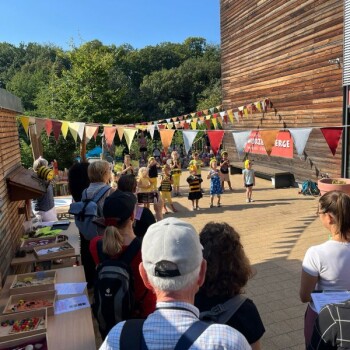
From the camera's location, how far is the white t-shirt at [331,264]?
7.64 feet

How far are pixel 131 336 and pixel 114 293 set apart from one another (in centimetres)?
132

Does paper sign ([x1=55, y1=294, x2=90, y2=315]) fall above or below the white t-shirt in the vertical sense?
below

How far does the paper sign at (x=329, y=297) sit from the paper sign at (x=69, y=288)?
2135mm

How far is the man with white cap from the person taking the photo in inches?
43.3

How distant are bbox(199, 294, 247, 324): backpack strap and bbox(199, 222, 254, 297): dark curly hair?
6 centimetres

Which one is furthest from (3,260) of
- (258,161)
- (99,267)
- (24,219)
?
(258,161)

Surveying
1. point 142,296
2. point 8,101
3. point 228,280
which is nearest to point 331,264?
point 228,280

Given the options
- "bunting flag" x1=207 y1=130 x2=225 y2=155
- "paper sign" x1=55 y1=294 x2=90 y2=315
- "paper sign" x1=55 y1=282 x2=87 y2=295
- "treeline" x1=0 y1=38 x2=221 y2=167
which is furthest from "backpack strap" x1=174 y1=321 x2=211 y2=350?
"treeline" x1=0 y1=38 x2=221 y2=167

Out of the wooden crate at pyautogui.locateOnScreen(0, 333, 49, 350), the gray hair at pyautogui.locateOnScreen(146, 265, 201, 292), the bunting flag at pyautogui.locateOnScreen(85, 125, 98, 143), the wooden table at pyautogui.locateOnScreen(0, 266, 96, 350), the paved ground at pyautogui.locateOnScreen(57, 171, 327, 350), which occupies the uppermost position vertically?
the bunting flag at pyautogui.locateOnScreen(85, 125, 98, 143)

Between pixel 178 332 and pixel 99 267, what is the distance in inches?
61.0

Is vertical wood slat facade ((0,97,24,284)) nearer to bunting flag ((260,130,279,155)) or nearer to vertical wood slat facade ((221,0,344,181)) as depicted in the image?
bunting flag ((260,130,279,155))

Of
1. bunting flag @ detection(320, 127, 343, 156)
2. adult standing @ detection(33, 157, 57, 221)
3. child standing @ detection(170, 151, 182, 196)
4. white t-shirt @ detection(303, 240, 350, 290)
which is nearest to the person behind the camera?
white t-shirt @ detection(303, 240, 350, 290)

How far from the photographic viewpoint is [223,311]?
175 cm

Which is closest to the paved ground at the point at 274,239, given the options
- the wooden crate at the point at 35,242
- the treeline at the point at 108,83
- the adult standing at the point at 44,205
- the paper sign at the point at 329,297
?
the paper sign at the point at 329,297
